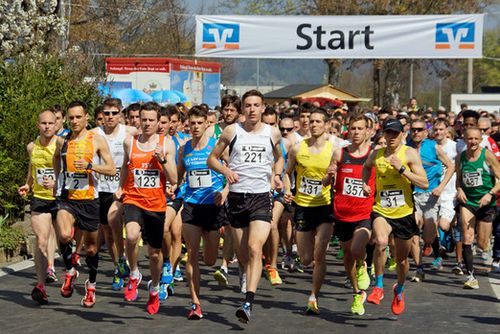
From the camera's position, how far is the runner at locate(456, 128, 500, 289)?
45.4 feet

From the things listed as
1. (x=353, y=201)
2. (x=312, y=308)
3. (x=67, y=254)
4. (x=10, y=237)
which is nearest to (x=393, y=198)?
(x=353, y=201)

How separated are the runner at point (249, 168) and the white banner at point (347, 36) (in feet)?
39.9

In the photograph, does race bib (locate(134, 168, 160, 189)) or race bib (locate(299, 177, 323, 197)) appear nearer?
race bib (locate(134, 168, 160, 189))

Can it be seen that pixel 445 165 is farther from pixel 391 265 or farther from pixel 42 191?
pixel 42 191

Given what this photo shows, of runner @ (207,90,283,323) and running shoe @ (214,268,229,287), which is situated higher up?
runner @ (207,90,283,323)

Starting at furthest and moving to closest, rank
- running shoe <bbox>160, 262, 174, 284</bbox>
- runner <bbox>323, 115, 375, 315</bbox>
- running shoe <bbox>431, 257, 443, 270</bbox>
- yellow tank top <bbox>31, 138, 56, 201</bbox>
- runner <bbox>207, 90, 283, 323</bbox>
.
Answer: running shoe <bbox>431, 257, 443, 270</bbox> → running shoe <bbox>160, 262, 174, 284</bbox> → yellow tank top <bbox>31, 138, 56, 201</bbox> → runner <bbox>323, 115, 375, 315</bbox> → runner <bbox>207, 90, 283, 323</bbox>

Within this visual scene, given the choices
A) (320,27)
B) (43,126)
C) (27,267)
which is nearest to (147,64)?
(320,27)

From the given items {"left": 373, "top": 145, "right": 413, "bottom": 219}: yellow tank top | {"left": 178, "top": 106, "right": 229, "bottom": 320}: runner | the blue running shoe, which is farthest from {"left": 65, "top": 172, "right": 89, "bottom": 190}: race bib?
{"left": 373, "top": 145, "right": 413, "bottom": 219}: yellow tank top

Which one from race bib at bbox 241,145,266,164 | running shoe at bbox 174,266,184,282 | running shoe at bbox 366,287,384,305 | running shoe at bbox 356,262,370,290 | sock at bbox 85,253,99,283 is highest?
race bib at bbox 241,145,266,164

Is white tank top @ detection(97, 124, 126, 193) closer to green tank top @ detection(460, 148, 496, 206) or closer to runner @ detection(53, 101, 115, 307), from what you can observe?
runner @ detection(53, 101, 115, 307)

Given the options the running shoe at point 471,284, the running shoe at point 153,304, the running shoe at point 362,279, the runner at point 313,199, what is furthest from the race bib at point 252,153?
the running shoe at point 471,284

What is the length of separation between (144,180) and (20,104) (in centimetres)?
674

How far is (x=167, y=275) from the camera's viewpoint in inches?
479

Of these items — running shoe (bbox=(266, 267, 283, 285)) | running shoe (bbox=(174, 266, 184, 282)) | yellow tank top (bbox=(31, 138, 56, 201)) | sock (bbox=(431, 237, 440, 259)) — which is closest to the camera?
yellow tank top (bbox=(31, 138, 56, 201))
